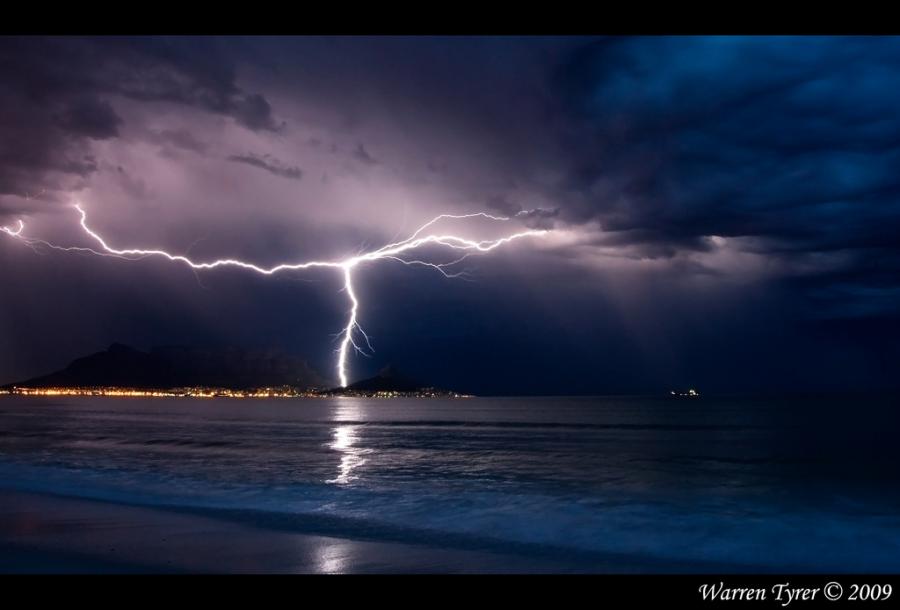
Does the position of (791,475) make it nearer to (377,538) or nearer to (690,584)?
(377,538)

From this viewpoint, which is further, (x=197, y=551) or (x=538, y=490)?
(x=538, y=490)

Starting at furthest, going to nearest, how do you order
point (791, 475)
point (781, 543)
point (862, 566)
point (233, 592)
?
point (791, 475)
point (781, 543)
point (862, 566)
point (233, 592)

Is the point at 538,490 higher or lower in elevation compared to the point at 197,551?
lower

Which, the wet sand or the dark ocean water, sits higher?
the wet sand

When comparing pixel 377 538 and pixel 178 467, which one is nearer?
pixel 377 538

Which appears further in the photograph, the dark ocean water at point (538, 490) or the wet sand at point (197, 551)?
the dark ocean water at point (538, 490)

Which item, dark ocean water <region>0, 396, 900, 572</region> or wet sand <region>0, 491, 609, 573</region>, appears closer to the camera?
wet sand <region>0, 491, 609, 573</region>

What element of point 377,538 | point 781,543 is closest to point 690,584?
point 377,538

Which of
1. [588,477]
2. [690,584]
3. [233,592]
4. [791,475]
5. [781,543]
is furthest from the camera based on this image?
[791,475]

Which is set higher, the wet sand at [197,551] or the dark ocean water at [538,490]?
the wet sand at [197,551]
